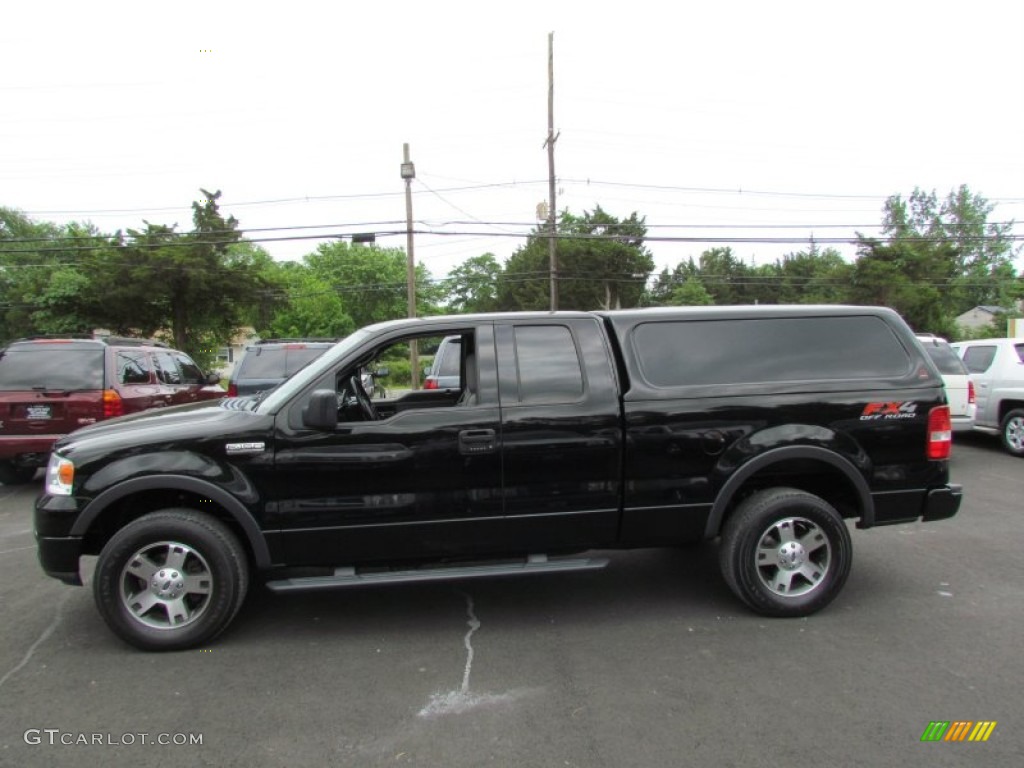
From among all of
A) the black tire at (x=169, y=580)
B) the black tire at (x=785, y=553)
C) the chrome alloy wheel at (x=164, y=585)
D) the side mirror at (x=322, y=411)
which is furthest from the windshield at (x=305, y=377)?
the black tire at (x=785, y=553)

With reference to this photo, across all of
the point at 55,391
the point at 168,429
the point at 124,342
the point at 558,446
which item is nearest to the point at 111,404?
the point at 55,391

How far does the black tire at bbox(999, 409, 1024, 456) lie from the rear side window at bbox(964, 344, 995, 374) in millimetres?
897

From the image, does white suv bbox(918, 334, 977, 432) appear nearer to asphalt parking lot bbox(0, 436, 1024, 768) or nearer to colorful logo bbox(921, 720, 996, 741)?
asphalt parking lot bbox(0, 436, 1024, 768)

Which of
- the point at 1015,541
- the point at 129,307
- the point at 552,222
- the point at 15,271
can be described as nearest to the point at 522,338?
the point at 1015,541

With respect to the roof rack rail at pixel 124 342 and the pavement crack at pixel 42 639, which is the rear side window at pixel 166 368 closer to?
the roof rack rail at pixel 124 342

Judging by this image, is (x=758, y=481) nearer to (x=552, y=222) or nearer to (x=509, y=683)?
(x=509, y=683)

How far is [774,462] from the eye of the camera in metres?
4.00

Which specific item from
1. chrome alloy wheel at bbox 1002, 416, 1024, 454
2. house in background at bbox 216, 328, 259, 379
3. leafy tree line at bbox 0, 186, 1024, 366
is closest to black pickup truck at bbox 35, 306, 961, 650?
chrome alloy wheel at bbox 1002, 416, 1024, 454

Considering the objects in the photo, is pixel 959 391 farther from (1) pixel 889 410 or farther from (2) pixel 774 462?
(2) pixel 774 462

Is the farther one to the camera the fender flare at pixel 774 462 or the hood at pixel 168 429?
the fender flare at pixel 774 462

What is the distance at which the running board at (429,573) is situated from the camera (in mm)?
3706

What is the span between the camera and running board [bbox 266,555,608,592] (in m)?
3.71

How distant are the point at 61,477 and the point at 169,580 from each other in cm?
82

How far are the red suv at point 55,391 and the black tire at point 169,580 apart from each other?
4.64 metres
